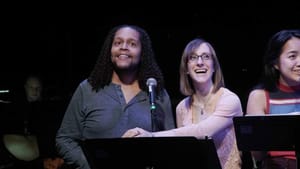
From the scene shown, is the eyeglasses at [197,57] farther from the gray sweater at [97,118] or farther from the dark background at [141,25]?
the dark background at [141,25]

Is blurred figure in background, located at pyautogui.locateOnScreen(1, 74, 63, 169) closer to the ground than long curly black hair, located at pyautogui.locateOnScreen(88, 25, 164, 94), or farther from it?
closer to the ground

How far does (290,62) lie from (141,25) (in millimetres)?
2483

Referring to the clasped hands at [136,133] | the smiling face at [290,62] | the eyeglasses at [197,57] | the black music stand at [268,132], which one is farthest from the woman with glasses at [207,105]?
the black music stand at [268,132]

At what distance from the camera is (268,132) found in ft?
6.09

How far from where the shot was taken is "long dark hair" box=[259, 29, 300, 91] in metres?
2.48

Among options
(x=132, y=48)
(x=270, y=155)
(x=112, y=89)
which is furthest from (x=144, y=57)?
(x=270, y=155)

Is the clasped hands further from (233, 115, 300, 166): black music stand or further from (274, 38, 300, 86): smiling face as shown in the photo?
(274, 38, 300, 86): smiling face

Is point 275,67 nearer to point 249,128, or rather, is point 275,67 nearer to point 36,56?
point 249,128

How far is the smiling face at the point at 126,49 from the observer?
2.46 meters

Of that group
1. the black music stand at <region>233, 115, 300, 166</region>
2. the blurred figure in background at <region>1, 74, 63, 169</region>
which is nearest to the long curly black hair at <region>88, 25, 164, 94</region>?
the black music stand at <region>233, 115, 300, 166</region>

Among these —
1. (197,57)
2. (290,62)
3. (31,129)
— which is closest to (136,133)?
(197,57)

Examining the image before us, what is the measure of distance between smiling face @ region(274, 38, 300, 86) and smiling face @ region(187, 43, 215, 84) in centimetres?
42

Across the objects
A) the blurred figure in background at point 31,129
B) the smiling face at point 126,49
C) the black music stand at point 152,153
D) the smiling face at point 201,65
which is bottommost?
the blurred figure in background at point 31,129

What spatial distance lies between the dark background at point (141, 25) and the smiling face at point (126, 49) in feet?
6.68
